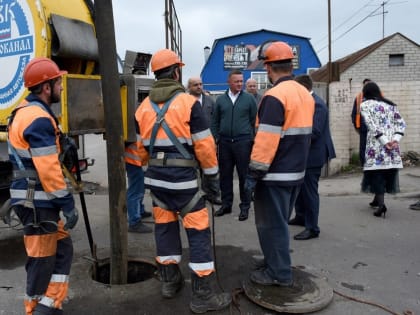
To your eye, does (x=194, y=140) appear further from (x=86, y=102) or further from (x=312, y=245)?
(x=312, y=245)

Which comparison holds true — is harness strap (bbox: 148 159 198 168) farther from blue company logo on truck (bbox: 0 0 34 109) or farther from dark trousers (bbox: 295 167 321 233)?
blue company logo on truck (bbox: 0 0 34 109)

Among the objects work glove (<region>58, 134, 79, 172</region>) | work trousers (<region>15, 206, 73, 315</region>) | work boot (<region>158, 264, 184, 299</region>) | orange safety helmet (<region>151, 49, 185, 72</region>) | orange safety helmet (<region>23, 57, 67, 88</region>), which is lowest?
work boot (<region>158, 264, 184, 299</region>)

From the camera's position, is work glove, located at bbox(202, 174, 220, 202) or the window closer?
work glove, located at bbox(202, 174, 220, 202)

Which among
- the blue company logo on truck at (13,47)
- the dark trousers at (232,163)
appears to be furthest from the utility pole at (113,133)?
the dark trousers at (232,163)

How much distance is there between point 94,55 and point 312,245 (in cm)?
324

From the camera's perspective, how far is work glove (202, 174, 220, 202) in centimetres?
356

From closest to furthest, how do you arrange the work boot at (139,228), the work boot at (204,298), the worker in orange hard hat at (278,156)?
the work boot at (204,298)
the worker in orange hard hat at (278,156)
the work boot at (139,228)

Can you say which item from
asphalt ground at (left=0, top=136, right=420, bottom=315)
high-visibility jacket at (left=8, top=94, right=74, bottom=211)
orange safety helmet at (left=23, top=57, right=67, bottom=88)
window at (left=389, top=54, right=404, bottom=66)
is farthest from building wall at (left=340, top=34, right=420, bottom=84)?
high-visibility jacket at (left=8, top=94, right=74, bottom=211)

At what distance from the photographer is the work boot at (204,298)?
11.0 ft

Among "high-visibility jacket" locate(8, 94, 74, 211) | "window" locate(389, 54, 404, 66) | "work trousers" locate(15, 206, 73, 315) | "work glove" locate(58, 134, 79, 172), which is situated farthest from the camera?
"window" locate(389, 54, 404, 66)

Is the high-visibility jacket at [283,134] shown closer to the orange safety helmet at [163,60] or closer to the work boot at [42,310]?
the orange safety helmet at [163,60]

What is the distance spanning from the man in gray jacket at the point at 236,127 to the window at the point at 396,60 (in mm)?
21393

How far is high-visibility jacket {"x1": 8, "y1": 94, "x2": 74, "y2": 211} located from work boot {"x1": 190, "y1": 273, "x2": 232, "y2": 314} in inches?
46.5

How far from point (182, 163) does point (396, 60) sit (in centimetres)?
2436
